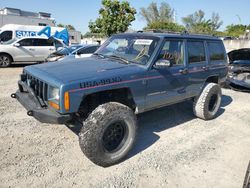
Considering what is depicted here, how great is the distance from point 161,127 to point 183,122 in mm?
661

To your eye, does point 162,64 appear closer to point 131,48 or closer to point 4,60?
point 131,48

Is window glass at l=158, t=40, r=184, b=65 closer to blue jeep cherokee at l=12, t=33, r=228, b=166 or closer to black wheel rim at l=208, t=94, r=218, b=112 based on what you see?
blue jeep cherokee at l=12, t=33, r=228, b=166

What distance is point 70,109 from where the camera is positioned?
118 inches

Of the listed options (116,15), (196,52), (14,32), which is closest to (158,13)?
(116,15)

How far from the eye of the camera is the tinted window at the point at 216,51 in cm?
523

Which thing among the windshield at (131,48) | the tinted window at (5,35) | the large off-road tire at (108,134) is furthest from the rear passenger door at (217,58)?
the tinted window at (5,35)

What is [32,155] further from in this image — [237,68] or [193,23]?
[193,23]

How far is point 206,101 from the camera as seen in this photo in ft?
16.6

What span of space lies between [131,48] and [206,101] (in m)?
2.17

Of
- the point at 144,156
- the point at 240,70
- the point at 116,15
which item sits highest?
the point at 116,15

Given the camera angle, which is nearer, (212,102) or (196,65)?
(196,65)

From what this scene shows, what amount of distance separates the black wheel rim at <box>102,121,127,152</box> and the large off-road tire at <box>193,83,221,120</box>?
2.29 m

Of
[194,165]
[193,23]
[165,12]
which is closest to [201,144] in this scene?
[194,165]

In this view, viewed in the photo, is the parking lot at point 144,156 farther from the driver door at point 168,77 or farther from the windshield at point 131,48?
the windshield at point 131,48
